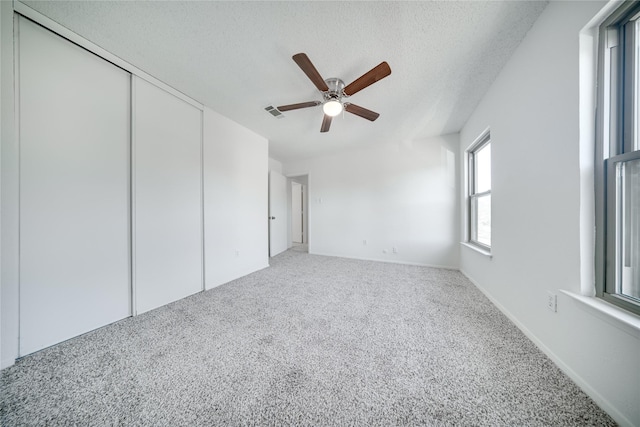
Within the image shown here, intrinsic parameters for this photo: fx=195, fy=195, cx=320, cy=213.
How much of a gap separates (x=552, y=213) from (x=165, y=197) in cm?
338

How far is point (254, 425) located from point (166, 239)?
199 centimetres

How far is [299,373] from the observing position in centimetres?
123

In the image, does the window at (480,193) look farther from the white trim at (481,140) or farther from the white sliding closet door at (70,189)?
the white sliding closet door at (70,189)

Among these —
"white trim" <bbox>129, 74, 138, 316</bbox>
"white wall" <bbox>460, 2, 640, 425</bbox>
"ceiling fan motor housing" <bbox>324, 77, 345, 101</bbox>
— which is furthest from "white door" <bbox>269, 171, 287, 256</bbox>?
"white wall" <bbox>460, 2, 640, 425</bbox>

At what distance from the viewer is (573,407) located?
100cm

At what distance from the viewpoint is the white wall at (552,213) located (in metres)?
0.98

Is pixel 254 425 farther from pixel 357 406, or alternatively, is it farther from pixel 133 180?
pixel 133 180

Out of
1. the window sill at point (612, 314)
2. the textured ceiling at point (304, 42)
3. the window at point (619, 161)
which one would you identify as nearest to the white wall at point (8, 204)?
the textured ceiling at point (304, 42)

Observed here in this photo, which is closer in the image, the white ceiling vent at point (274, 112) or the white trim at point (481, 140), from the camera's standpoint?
the white trim at point (481, 140)

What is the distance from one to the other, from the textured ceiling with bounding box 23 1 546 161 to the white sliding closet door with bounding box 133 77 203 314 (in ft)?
1.17

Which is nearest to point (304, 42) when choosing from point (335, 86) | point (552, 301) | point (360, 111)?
point (335, 86)

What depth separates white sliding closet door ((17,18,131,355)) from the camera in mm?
1383

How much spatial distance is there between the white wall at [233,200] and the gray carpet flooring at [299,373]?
0.86 metres

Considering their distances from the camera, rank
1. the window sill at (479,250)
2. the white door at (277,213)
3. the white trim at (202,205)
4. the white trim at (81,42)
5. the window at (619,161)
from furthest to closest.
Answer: the white door at (277,213)
the white trim at (202,205)
the window sill at (479,250)
the white trim at (81,42)
the window at (619,161)
